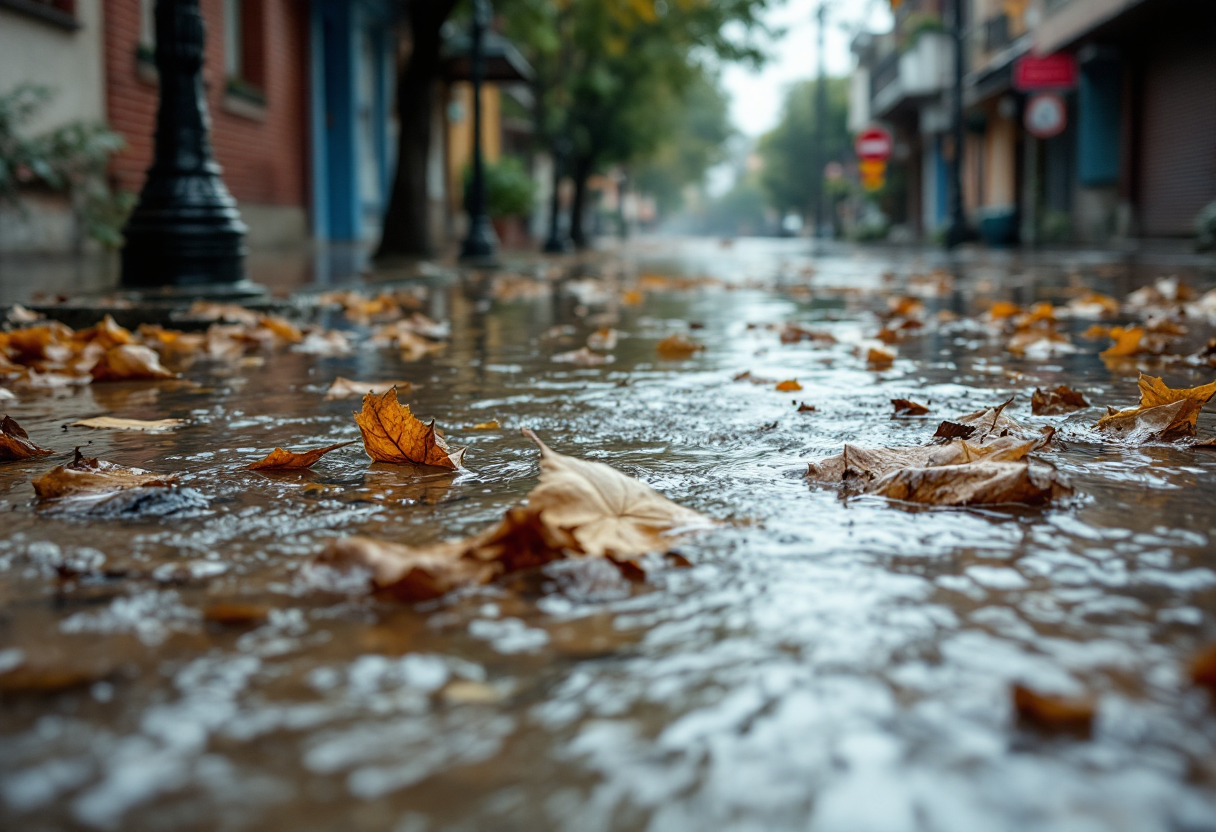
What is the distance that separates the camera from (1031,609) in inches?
48.0

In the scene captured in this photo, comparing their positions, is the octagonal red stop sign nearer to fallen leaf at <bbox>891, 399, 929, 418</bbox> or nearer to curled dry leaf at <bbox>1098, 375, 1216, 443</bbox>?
fallen leaf at <bbox>891, 399, 929, 418</bbox>

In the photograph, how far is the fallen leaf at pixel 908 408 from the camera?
2.61 meters

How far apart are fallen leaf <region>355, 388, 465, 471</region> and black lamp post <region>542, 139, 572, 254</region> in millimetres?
20351

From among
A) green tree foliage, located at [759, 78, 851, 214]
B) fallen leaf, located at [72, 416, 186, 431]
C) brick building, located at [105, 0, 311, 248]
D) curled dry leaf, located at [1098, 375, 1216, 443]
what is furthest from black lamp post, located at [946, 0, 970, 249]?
green tree foliage, located at [759, 78, 851, 214]

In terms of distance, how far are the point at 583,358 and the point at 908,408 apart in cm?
157

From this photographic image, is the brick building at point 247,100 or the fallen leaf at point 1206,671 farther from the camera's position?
the brick building at point 247,100

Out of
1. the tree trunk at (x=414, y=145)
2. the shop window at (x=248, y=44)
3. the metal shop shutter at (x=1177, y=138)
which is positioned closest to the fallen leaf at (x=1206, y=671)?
the tree trunk at (x=414, y=145)

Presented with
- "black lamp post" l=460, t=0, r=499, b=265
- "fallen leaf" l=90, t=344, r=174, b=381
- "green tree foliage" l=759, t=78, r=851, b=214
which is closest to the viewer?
"fallen leaf" l=90, t=344, r=174, b=381

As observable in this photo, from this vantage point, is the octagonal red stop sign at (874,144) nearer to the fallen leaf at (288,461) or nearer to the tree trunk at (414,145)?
the tree trunk at (414,145)

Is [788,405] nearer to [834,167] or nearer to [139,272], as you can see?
[139,272]

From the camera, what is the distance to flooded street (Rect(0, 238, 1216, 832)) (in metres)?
0.82

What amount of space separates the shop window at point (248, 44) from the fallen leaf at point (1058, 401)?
1312 cm

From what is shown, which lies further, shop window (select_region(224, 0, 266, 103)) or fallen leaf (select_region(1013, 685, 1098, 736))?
shop window (select_region(224, 0, 266, 103))

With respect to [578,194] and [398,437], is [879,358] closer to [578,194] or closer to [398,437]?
[398,437]
